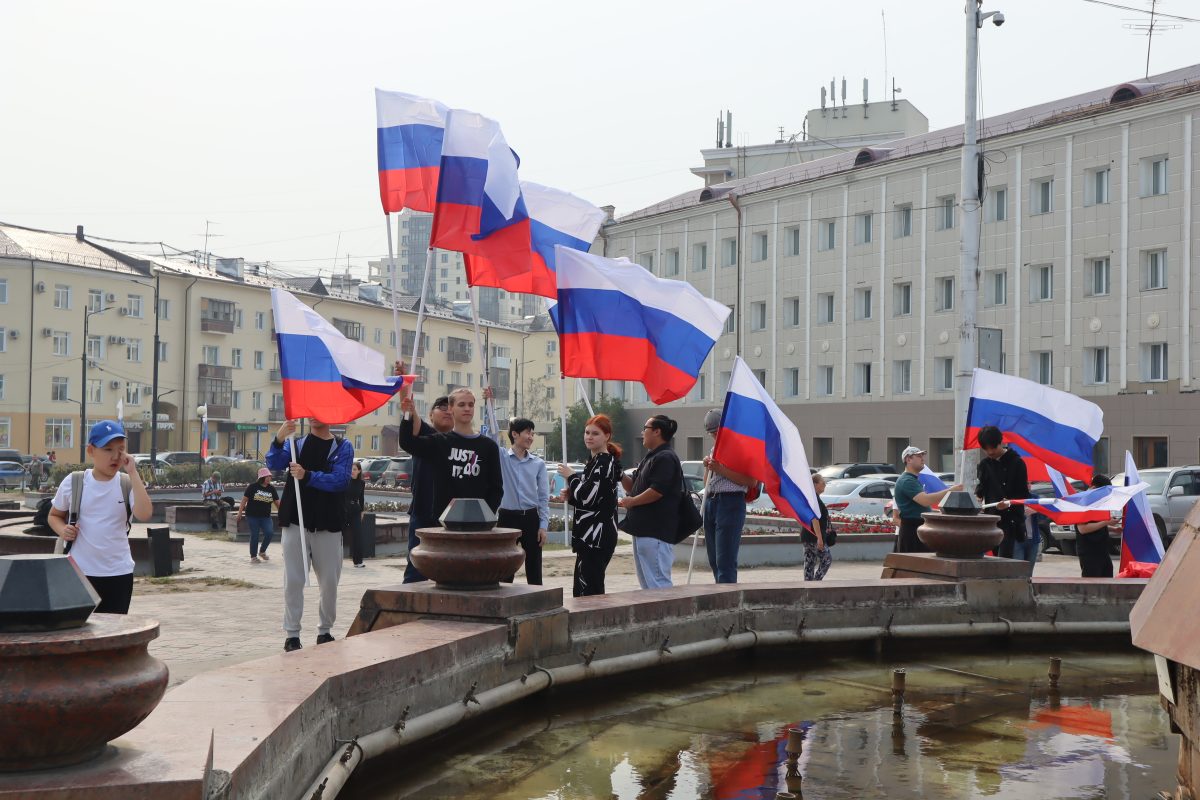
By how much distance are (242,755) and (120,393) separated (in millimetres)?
67132

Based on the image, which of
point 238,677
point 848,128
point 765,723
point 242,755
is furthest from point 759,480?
point 848,128

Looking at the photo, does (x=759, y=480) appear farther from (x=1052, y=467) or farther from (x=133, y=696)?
(x=133, y=696)

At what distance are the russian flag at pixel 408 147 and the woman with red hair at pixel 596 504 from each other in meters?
3.19

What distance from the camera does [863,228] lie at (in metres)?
47.7

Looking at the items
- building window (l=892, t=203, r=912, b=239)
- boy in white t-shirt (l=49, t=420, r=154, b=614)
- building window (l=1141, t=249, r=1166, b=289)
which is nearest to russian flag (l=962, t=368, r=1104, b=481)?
boy in white t-shirt (l=49, t=420, r=154, b=614)

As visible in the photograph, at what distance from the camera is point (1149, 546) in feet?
35.8

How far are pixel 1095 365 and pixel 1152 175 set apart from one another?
19.6 ft

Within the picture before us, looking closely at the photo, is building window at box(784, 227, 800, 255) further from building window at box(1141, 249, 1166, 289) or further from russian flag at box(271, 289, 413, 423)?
russian flag at box(271, 289, 413, 423)

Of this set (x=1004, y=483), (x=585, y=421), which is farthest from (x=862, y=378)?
(x=1004, y=483)

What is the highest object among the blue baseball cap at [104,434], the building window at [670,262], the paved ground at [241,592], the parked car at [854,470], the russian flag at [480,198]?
the building window at [670,262]

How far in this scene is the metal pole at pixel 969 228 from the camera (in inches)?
802

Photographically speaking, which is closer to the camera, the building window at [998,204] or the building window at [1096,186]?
the building window at [1096,186]

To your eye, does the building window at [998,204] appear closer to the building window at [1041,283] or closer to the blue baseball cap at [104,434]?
the building window at [1041,283]

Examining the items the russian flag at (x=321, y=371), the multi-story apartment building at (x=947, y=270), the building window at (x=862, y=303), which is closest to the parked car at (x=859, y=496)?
the multi-story apartment building at (x=947, y=270)
